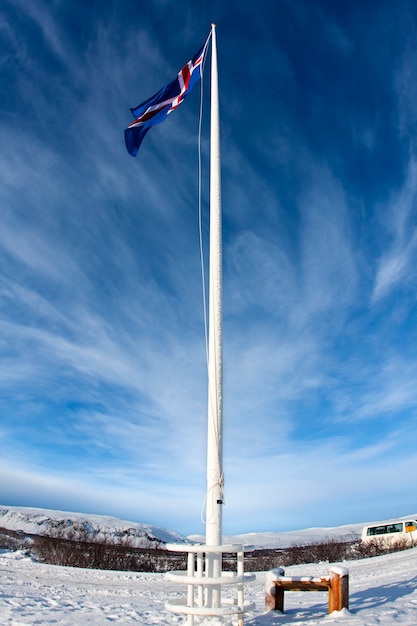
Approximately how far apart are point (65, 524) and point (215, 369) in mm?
55955

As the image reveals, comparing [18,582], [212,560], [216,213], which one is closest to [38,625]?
[212,560]

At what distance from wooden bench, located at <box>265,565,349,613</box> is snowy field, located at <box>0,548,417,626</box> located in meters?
0.24

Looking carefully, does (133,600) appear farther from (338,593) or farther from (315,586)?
(338,593)

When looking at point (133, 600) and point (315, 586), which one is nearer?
point (315, 586)

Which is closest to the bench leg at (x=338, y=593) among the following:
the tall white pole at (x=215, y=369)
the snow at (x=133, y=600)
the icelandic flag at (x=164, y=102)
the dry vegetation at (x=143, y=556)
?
the snow at (x=133, y=600)

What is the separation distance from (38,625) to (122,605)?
413 cm

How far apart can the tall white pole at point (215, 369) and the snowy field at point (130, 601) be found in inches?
100

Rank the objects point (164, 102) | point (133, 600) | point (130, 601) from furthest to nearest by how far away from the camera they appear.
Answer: point (133, 600)
point (130, 601)
point (164, 102)

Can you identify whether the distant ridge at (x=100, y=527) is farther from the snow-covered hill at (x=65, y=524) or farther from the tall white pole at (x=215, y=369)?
the tall white pole at (x=215, y=369)

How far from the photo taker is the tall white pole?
8.30m

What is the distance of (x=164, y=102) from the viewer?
12195mm

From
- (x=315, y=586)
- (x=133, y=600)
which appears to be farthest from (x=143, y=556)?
(x=315, y=586)

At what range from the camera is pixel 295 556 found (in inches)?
1491

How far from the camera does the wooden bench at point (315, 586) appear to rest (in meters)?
9.54
